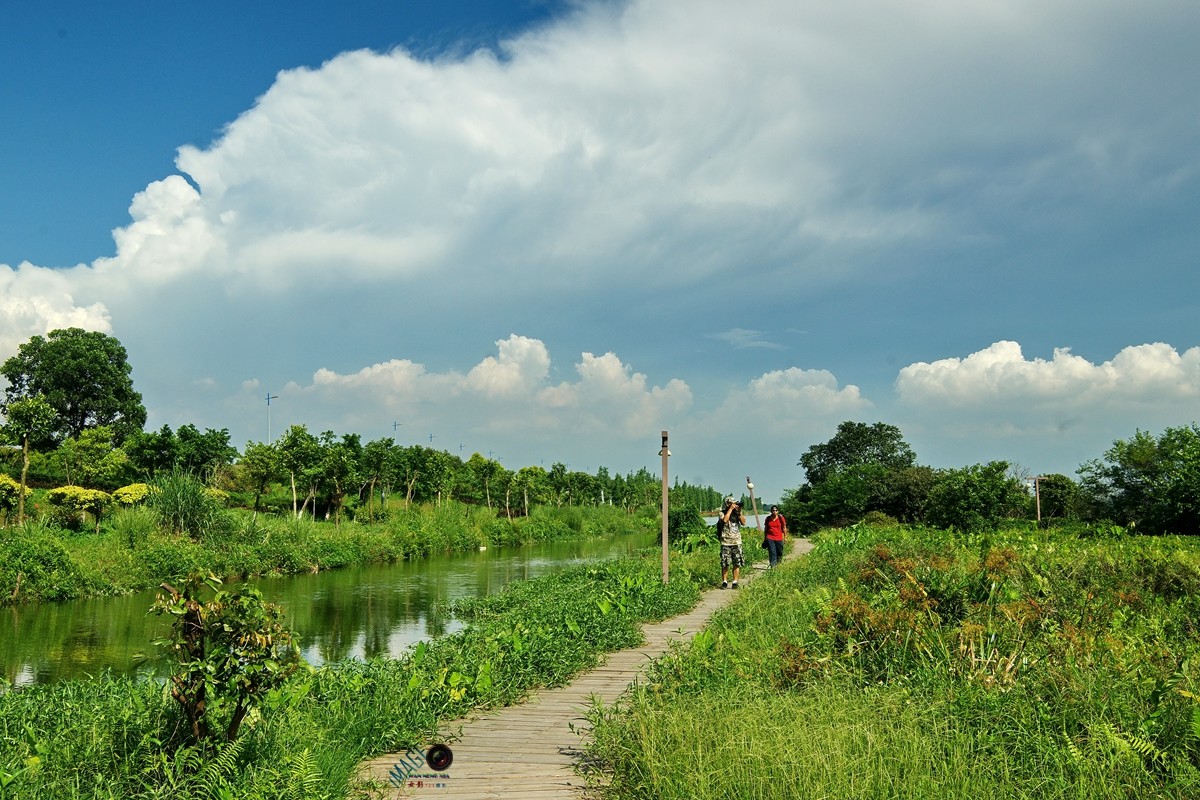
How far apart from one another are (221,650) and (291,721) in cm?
110

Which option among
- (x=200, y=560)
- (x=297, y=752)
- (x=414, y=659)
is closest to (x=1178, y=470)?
(x=414, y=659)

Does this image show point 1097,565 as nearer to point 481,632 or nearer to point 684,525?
point 481,632

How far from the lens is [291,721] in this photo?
4949mm

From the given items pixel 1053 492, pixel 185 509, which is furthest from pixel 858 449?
pixel 185 509

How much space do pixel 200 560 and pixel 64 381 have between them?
3157 cm

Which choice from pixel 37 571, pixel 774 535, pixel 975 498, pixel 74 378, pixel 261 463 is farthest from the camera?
pixel 74 378

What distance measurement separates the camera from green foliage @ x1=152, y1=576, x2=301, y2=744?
4113mm

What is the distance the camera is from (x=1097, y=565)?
990 centimetres

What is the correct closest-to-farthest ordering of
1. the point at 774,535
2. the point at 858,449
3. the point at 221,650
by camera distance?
the point at 221,650 < the point at 774,535 < the point at 858,449

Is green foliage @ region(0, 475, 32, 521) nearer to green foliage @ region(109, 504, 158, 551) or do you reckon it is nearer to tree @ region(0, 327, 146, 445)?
green foliage @ region(109, 504, 158, 551)

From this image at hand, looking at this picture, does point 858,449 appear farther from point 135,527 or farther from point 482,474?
point 135,527

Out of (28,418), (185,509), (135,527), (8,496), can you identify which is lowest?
(135,527)

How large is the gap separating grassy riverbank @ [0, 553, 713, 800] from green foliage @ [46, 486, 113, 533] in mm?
18019

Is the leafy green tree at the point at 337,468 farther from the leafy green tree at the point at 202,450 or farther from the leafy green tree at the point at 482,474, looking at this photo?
the leafy green tree at the point at 482,474
